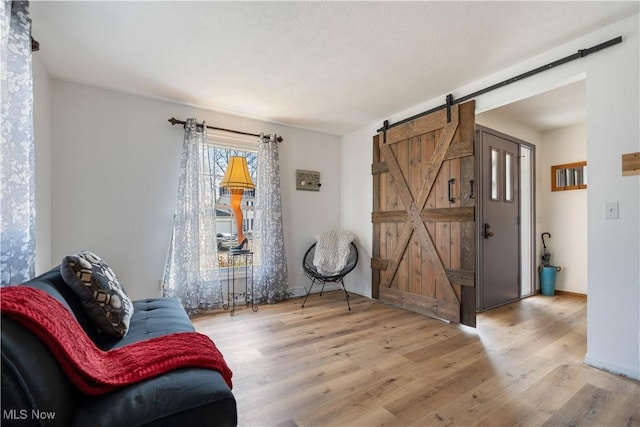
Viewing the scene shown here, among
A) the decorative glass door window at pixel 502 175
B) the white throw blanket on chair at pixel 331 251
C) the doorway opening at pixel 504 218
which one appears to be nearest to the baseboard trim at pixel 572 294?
the doorway opening at pixel 504 218

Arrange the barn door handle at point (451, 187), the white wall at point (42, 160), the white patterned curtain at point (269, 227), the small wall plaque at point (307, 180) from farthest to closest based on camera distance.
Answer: the small wall plaque at point (307, 180)
the white patterned curtain at point (269, 227)
the barn door handle at point (451, 187)
the white wall at point (42, 160)

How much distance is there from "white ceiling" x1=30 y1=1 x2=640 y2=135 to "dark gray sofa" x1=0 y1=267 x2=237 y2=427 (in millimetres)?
1879

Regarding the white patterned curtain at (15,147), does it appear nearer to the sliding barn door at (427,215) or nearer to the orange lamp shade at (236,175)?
the orange lamp shade at (236,175)

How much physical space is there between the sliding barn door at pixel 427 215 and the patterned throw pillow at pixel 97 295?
2.84 metres

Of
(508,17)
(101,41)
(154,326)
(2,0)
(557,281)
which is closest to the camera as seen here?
(2,0)

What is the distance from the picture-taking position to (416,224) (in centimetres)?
339

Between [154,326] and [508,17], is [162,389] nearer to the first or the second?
[154,326]

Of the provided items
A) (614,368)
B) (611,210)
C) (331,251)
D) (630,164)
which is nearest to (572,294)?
(614,368)

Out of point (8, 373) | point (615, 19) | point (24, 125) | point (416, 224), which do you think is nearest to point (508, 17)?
point (615, 19)

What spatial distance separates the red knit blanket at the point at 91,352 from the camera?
875 millimetres

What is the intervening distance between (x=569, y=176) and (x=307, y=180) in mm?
3753

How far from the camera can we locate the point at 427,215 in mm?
3258

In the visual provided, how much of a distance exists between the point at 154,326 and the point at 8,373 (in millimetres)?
950

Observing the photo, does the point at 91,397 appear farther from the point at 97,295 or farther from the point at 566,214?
the point at 566,214
